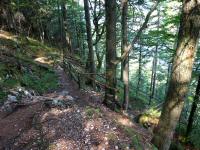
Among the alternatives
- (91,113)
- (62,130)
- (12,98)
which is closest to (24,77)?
(12,98)

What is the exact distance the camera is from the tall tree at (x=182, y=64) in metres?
4.92

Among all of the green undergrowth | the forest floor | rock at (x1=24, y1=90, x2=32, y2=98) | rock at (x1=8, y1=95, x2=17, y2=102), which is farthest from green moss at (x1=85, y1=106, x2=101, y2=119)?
rock at (x1=24, y1=90, x2=32, y2=98)

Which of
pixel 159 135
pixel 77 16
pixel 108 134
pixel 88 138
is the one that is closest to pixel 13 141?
pixel 88 138

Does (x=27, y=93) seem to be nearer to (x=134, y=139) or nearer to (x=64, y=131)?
(x=64, y=131)

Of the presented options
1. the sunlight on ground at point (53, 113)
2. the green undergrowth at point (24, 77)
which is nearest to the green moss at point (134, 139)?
the sunlight on ground at point (53, 113)

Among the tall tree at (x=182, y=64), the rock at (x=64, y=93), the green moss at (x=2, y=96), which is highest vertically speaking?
the tall tree at (x=182, y=64)

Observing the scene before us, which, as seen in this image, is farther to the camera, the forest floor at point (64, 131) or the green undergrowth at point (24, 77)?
the green undergrowth at point (24, 77)

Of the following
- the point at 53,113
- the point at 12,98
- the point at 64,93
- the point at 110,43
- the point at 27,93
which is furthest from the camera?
the point at 64,93

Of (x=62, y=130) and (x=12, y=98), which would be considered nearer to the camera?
(x=62, y=130)

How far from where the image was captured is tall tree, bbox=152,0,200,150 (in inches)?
194

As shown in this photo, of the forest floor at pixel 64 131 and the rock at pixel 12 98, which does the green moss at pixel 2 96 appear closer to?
the rock at pixel 12 98

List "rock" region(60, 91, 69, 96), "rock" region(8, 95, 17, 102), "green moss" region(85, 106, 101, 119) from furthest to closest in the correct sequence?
"rock" region(60, 91, 69, 96)
"rock" region(8, 95, 17, 102)
"green moss" region(85, 106, 101, 119)

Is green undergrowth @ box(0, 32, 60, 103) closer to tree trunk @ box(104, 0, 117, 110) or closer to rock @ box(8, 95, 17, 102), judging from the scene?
rock @ box(8, 95, 17, 102)

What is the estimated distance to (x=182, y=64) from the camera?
5191 millimetres
